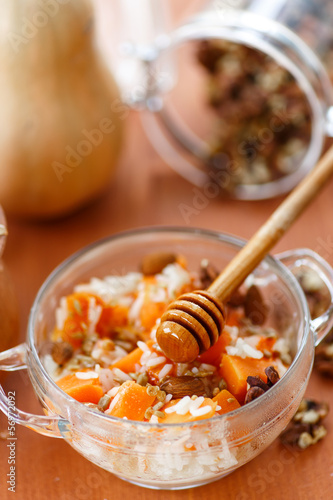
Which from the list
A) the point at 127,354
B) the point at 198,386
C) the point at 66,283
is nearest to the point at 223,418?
the point at 198,386

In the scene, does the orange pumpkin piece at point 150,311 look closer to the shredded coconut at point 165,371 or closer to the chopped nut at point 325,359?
the shredded coconut at point 165,371

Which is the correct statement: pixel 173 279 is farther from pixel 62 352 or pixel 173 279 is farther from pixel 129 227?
pixel 129 227

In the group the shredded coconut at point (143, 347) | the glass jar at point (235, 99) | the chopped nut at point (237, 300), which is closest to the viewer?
the shredded coconut at point (143, 347)

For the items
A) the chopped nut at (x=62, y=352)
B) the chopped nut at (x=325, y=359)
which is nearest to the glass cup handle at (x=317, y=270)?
the chopped nut at (x=325, y=359)

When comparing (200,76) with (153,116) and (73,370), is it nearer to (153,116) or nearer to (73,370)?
(153,116)

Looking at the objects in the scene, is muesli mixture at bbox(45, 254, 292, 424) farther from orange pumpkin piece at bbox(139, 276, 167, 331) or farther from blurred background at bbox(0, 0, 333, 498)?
blurred background at bbox(0, 0, 333, 498)

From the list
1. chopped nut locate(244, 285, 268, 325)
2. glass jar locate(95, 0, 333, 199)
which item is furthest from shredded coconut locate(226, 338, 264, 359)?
glass jar locate(95, 0, 333, 199)
